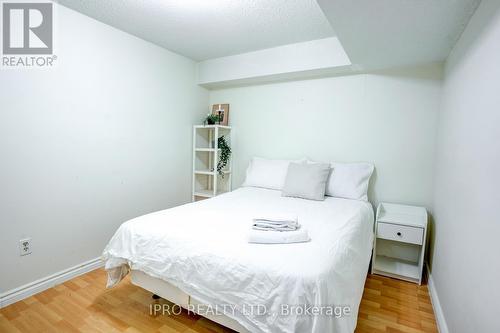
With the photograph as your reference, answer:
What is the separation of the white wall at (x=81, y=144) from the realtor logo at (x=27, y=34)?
0.21 feet

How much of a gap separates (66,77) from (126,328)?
77.0 inches

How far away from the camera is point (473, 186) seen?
4.06ft

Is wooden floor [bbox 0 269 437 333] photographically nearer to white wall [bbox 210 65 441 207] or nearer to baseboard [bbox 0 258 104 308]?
baseboard [bbox 0 258 104 308]

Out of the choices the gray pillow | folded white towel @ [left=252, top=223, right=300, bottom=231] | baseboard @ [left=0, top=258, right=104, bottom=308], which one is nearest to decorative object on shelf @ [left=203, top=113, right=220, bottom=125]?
the gray pillow

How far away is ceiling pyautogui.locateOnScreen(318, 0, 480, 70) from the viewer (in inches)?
54.0

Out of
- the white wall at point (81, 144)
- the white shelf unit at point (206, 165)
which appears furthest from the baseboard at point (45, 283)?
the white shelf unit at point (206, 165)

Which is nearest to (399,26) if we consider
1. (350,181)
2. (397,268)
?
(350,181)

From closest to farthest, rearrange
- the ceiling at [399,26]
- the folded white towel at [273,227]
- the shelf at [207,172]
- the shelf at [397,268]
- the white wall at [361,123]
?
the ceiling at [399,26], the folded white towel at [273,227], the shelf at [397,268], the white wall at [361,123], the shelf at [207,172]

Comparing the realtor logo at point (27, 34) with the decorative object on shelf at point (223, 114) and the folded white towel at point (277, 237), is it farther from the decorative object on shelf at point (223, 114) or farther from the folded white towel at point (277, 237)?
the folded white towel at point (277, 237)

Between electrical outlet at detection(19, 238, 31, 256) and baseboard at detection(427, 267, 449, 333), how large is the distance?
2.89m

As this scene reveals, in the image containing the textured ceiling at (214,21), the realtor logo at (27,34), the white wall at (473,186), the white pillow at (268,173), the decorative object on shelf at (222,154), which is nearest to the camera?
the white wall at (473,186)

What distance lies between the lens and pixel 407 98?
96.0 inches

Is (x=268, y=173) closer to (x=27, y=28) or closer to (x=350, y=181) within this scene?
(x=350, y=181)

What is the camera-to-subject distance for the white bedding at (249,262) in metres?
1.09
